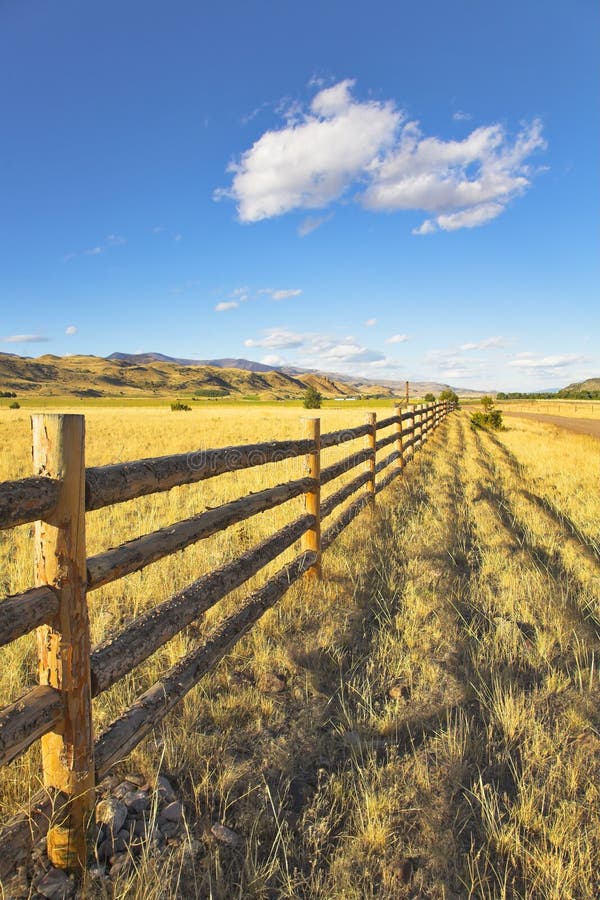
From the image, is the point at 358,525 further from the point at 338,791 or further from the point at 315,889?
the point at 315,889

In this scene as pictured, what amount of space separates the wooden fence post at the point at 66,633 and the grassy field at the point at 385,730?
0.32 metres

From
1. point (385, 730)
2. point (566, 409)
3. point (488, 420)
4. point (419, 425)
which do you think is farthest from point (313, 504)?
point (566, 409)

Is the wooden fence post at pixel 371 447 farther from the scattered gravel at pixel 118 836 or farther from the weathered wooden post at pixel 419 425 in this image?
the weathered wooden post at pixel 419 425

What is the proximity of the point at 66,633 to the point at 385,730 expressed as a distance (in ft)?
6.16

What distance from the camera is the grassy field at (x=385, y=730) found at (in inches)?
76.9

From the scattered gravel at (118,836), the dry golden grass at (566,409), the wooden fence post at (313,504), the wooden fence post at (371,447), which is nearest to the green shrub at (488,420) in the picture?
the dry golden grass at (566,409)

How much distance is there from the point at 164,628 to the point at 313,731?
1.09 metres

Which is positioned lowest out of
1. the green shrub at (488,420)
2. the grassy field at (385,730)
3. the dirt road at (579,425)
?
the grassy field at (385,730)

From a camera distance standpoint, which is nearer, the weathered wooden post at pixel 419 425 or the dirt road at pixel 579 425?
the weathered wooden post at pixel 419 425

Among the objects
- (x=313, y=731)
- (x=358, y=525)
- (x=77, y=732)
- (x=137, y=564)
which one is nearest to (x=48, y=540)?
(x=137, y=564)

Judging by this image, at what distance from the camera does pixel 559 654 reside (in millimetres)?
3594

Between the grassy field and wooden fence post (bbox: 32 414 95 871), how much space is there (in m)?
0.32

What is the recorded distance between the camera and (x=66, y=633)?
179cm

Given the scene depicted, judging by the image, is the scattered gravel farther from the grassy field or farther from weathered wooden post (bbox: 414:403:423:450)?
weathered wooden post (bbox: 414:403:423:450)
